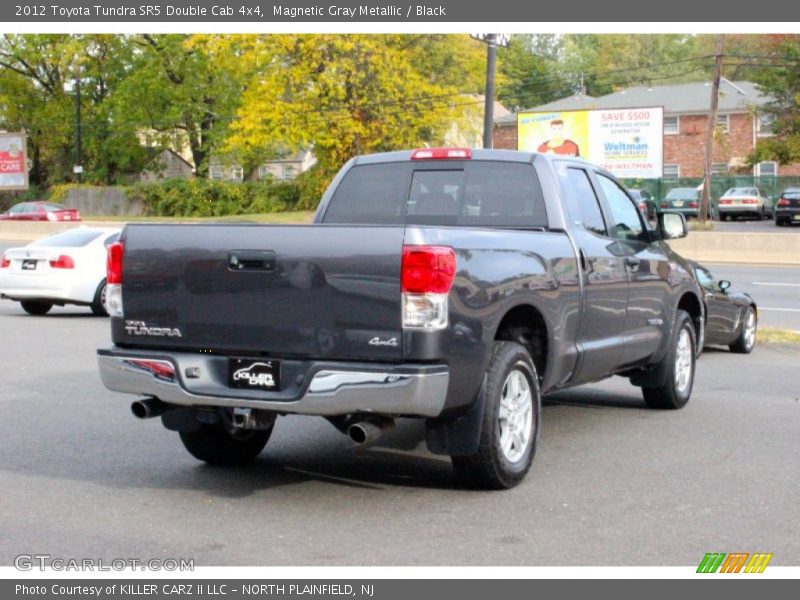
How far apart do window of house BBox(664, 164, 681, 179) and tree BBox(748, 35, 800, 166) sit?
11855mm

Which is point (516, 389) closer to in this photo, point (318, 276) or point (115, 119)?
point (318, 276)

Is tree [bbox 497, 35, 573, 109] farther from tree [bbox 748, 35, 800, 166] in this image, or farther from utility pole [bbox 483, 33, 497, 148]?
utility pole [bbox 483, 33, 497, 148]

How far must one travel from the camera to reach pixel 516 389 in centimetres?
722

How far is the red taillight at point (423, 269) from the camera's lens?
248 inches

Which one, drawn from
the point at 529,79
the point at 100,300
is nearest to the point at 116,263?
the point at 100,300

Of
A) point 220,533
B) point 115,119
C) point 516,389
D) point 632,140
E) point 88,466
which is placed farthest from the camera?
point 115,119

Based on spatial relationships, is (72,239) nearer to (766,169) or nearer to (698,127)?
(766,169)

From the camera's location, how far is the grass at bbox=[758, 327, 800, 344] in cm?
1542

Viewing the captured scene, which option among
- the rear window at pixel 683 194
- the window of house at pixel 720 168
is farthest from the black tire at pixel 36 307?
the window of house at pixel 720 168

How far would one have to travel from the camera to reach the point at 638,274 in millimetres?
9180

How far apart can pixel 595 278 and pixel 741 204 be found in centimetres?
5156

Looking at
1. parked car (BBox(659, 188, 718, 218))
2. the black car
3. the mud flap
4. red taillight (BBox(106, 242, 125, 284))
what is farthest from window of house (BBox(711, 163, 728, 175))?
red taillight (BBox(106, 242, 125, 284))


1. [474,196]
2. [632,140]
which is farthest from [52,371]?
[632,140]

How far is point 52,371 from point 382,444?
16.2ft
